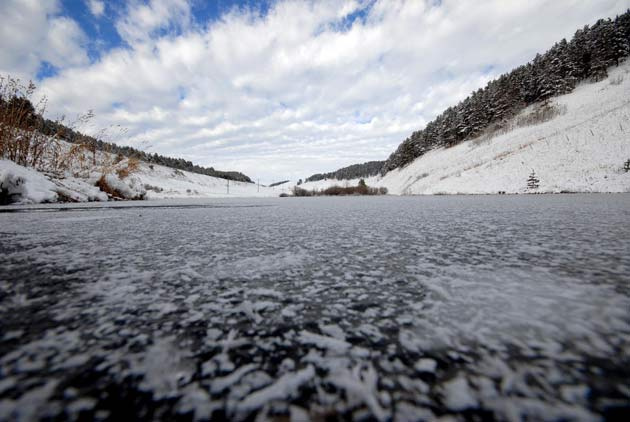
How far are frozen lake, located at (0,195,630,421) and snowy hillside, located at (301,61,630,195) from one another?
22937mm

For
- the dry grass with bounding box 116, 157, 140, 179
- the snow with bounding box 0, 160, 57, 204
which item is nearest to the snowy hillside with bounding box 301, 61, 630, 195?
the dry grass with bounding box 116, 157, 140, 179

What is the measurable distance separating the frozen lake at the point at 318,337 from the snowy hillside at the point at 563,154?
22.9 m

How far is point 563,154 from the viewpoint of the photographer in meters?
24.6

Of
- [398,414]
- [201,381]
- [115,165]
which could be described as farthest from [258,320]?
[115,165]

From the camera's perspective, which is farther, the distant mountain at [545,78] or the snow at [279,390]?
the distant mountain at [545,78]

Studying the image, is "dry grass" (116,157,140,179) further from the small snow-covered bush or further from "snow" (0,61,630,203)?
the small snow-covered bush

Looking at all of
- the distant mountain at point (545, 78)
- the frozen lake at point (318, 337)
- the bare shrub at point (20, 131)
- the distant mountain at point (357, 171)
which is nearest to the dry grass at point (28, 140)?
the bare shrub at point (20, 131)

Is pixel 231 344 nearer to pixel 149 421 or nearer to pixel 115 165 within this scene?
pixel 149 421

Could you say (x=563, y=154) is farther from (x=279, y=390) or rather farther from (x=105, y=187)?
(x=105, y=187)

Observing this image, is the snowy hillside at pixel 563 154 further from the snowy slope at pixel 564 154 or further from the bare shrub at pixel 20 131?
the bare shrub at pixel 20 131

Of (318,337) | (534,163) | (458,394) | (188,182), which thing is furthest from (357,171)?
(458,394)

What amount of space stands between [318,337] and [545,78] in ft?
176

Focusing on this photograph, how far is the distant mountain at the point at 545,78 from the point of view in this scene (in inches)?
1494

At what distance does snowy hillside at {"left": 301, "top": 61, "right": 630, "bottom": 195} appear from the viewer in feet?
67.1
